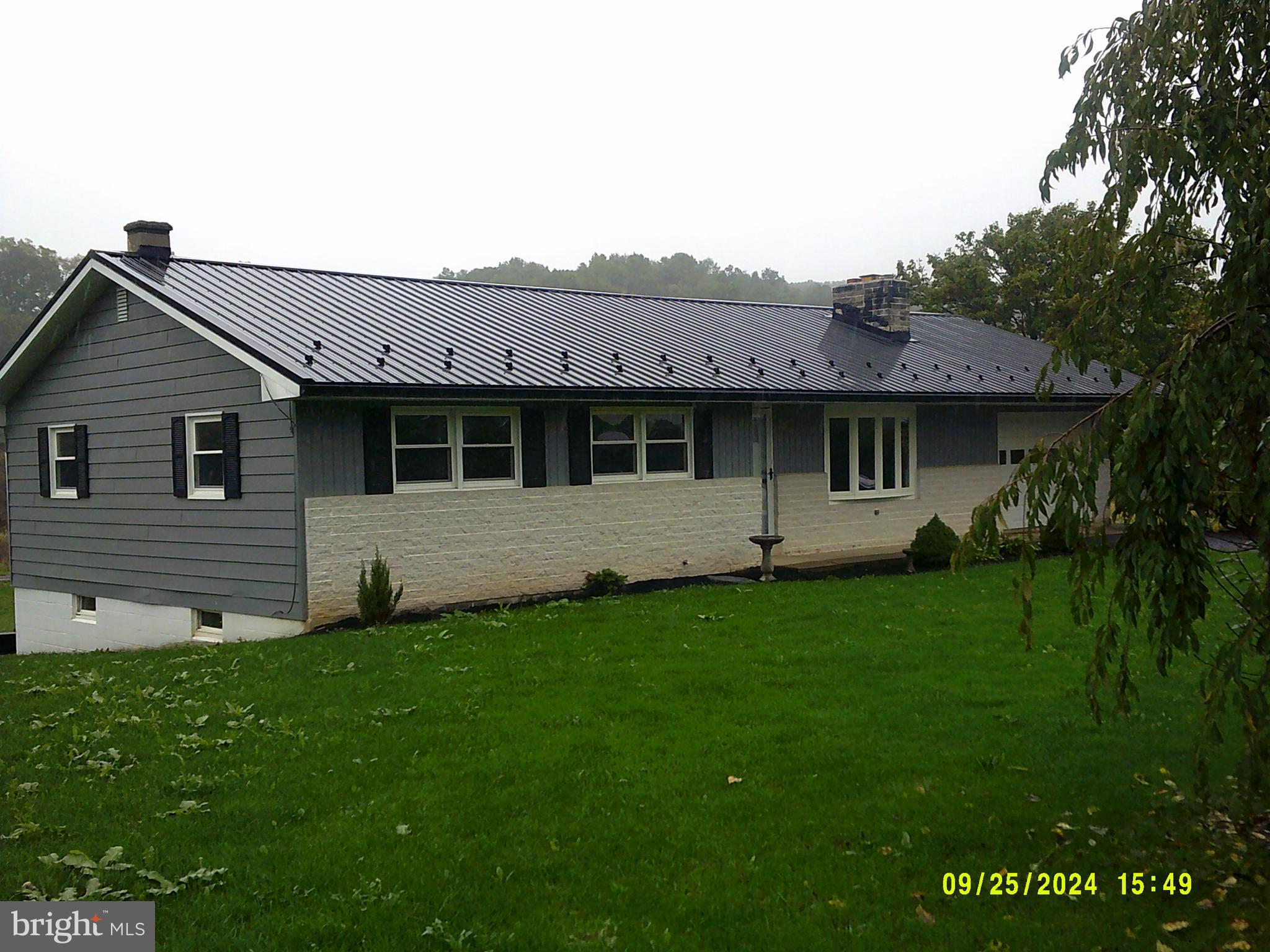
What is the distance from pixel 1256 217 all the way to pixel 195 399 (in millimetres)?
12963

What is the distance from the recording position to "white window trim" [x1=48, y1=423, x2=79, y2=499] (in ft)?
57.3

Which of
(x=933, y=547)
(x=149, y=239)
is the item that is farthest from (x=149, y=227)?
(x=933, y=547)

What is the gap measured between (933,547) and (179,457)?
11.4 metres

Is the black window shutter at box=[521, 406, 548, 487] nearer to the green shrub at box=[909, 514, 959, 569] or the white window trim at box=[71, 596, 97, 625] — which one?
the green shrub at box=[909, 514, 959, 569]

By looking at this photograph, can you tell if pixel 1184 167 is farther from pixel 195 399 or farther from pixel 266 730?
pixel 195 399

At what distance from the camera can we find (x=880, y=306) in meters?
23.2

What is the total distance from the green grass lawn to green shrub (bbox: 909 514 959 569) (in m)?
6.61

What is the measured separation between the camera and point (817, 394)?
17.6 meters

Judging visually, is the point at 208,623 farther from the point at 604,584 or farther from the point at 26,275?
the point at 26,275

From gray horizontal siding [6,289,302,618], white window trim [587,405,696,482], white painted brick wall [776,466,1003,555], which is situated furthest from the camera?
white painted brick wall [776,466,1003,555]

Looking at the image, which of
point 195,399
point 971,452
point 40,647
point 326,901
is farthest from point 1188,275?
point 40,647

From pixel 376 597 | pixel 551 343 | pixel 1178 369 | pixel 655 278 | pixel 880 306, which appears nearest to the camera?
pixel 1178 369

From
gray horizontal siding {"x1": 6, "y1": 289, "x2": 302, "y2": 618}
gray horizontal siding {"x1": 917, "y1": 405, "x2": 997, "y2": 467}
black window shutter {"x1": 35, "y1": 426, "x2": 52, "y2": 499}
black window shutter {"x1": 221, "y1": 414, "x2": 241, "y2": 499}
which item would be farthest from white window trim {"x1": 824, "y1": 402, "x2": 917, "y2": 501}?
black window shutter {"x1": 35, "y1": 426, "x2": 52, "y2": 499}
